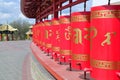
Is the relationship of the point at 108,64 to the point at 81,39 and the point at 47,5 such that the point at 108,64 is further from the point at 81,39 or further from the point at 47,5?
the point at 47,5

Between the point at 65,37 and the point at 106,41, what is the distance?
7.21 feet

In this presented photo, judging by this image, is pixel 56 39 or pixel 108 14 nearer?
pixel 108 14

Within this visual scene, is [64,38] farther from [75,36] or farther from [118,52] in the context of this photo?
[118,52]

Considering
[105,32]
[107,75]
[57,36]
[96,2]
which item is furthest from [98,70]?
[96,2]

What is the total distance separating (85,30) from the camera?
444 cm

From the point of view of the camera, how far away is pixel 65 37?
18.7ft

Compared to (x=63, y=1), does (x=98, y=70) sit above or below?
below

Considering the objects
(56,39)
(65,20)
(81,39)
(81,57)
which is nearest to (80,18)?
(81,39)

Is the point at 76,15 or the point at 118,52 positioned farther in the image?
the point at 76,15

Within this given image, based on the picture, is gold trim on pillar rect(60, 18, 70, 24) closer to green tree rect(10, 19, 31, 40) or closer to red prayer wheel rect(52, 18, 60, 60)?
red prayer wheel rect(52, 18, 60, 60)

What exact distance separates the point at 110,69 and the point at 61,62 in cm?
240

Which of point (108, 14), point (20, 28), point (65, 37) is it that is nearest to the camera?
point (108, 14)

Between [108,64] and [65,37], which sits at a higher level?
[65,37]

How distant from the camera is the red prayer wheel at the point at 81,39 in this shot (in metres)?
4.41
